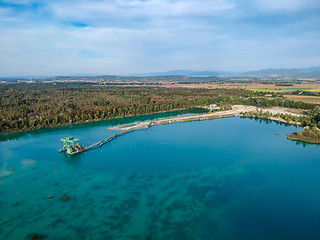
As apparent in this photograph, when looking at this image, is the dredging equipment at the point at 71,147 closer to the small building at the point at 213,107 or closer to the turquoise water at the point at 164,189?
the turquoise water at the point at 164,189

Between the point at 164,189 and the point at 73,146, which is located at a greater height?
the point at 73,146

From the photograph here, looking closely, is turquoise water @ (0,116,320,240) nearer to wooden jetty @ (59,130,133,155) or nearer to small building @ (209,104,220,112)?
wooden jetty @ (59,130,133,155)

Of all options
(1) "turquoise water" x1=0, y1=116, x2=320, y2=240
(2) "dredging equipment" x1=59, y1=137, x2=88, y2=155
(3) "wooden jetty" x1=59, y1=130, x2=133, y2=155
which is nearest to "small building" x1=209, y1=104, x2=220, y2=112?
(1) "turquoise water" x1=0, y1=116, x2=320, y2=240

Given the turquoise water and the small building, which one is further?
the small building

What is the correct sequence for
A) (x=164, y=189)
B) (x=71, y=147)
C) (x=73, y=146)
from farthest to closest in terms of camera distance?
(x=71, y=147), (x=73, y=146), (x=164, y=189)

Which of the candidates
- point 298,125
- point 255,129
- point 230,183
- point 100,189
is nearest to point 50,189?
point 100,189

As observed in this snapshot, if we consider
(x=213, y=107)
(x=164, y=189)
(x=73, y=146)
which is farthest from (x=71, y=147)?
(x=213, y=107)

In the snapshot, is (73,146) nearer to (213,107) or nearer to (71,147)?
(71,147)

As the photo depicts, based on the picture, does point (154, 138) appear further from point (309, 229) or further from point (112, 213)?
point (309, 229)
